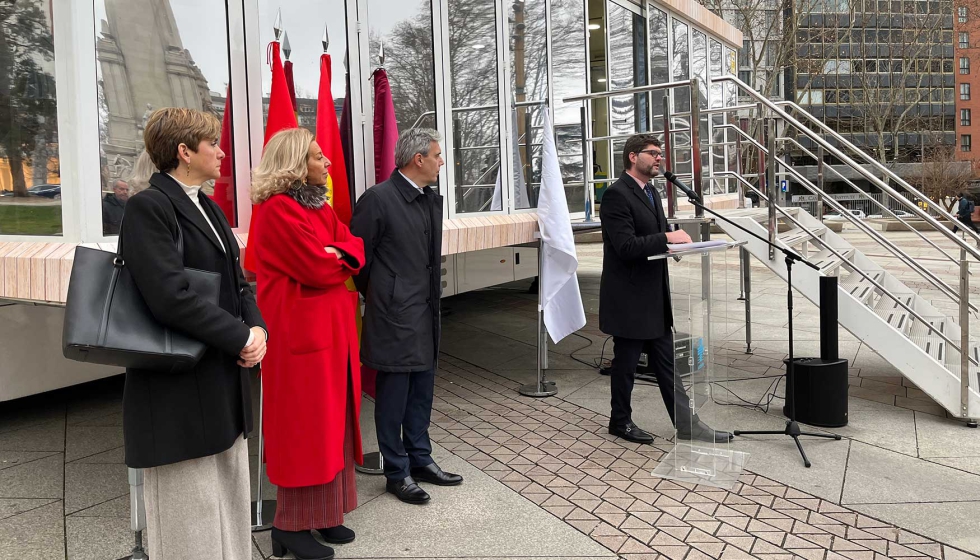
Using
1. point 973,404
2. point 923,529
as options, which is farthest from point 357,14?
point 973,404

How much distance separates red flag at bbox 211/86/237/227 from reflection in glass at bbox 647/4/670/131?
7016 mm

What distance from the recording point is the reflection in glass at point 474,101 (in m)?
6.05

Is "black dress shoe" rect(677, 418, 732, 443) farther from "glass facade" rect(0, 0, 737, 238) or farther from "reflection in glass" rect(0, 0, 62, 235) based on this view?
"reflection in glass" rect(0, 0, 62, 235)

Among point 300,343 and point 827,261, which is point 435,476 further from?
point 827,261

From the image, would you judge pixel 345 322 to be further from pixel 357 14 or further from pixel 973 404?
pixel 973 404

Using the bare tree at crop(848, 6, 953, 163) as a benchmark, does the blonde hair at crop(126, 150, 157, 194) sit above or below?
below

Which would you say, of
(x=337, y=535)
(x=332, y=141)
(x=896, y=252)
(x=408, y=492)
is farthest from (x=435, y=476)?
(x=896, y=252)

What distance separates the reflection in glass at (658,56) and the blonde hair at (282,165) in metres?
7.60

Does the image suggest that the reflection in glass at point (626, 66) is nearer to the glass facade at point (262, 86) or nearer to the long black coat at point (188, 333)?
the glass facade at point (262, 86)

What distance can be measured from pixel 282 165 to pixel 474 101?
2.99m

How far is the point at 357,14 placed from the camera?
17.0 feet

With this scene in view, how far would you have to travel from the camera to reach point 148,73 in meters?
4.12

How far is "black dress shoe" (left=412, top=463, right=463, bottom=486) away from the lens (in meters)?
4.46

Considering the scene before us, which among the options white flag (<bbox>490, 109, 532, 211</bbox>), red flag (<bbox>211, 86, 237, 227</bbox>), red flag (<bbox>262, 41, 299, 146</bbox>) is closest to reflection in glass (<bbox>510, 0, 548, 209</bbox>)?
white flag (<bbox>490, 109, 532, 211</bbox>)
